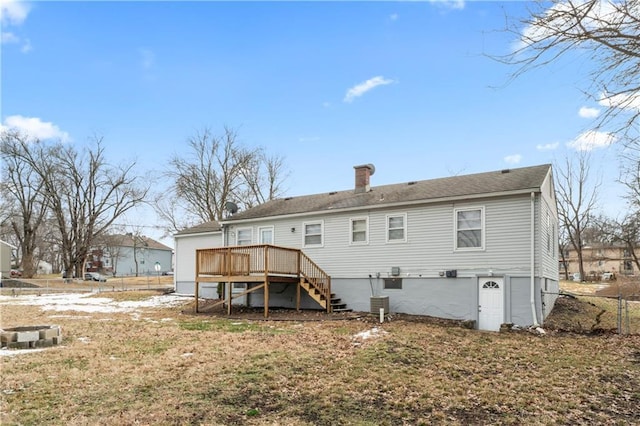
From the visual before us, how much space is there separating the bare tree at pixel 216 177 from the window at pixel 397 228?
23.4 m

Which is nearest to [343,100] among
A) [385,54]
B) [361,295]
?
[385,54]

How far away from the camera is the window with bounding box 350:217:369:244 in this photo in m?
15.6

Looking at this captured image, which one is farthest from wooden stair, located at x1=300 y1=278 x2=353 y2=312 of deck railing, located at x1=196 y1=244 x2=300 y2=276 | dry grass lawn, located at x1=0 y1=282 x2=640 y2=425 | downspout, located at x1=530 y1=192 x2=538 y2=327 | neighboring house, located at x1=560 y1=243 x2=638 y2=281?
→ neighboring house, located at x1=560 y1=243 x2=638 y2=281

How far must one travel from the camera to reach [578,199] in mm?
39906

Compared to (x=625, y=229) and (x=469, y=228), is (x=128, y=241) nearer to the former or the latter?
(x=625, y=229)

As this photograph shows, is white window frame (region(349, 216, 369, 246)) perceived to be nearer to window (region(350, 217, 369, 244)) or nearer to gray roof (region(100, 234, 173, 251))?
window (region(350, 217, 369, 244))

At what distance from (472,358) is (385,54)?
9.54 metres

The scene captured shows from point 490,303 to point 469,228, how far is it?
2.37m

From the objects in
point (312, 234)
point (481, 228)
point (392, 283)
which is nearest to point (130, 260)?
point (312, 234)

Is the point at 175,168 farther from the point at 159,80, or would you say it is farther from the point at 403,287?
the point at 403,287

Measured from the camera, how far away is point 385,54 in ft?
44.8

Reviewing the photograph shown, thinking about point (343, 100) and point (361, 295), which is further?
point (343, 100)

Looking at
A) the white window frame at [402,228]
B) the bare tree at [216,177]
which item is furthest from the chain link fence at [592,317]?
the bare tree at [216,177]

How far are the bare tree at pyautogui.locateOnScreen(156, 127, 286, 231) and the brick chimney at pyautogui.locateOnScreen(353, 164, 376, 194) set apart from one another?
20357mm
